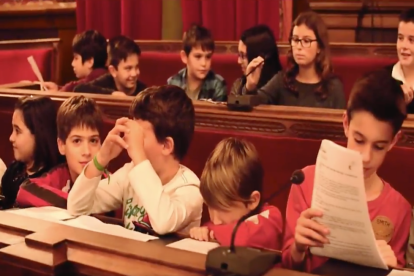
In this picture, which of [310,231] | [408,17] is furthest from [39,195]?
[408,17]

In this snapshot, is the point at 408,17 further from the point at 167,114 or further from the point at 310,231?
the point at 310,231

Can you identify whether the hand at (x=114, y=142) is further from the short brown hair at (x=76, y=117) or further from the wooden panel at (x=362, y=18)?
the wooden panel at (x=362, y=18)

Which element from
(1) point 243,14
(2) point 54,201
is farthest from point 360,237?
(1) point 243,14

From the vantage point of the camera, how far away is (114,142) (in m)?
1.63

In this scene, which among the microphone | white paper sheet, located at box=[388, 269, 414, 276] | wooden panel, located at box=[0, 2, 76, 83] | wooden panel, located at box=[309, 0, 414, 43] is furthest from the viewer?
wooden panel, located at box=[0, 2, 76, 83]

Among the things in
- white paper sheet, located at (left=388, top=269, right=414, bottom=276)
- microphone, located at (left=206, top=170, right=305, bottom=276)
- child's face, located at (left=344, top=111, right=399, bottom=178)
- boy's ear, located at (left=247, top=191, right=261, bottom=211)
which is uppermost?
child's face, located at (left=344, top=111, right=399, bottom=178)

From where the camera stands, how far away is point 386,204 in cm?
141

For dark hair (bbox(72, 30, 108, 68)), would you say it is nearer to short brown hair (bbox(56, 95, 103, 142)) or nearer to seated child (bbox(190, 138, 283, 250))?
short brown hair (bbox(56, 95, 103, 142))

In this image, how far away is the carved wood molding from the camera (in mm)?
2018

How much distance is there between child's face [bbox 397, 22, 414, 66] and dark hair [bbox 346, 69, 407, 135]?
4.90 ft

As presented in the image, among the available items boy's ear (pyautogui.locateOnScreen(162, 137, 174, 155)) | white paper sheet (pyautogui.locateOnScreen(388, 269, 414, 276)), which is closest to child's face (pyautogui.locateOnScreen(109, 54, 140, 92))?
boy's ear (pyautogui.locateOnScreen(162, 137, 174, 155))

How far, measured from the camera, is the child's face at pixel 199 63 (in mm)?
3352

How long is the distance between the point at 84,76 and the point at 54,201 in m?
2.32

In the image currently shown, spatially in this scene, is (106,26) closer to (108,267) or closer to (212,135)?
(212,135)
